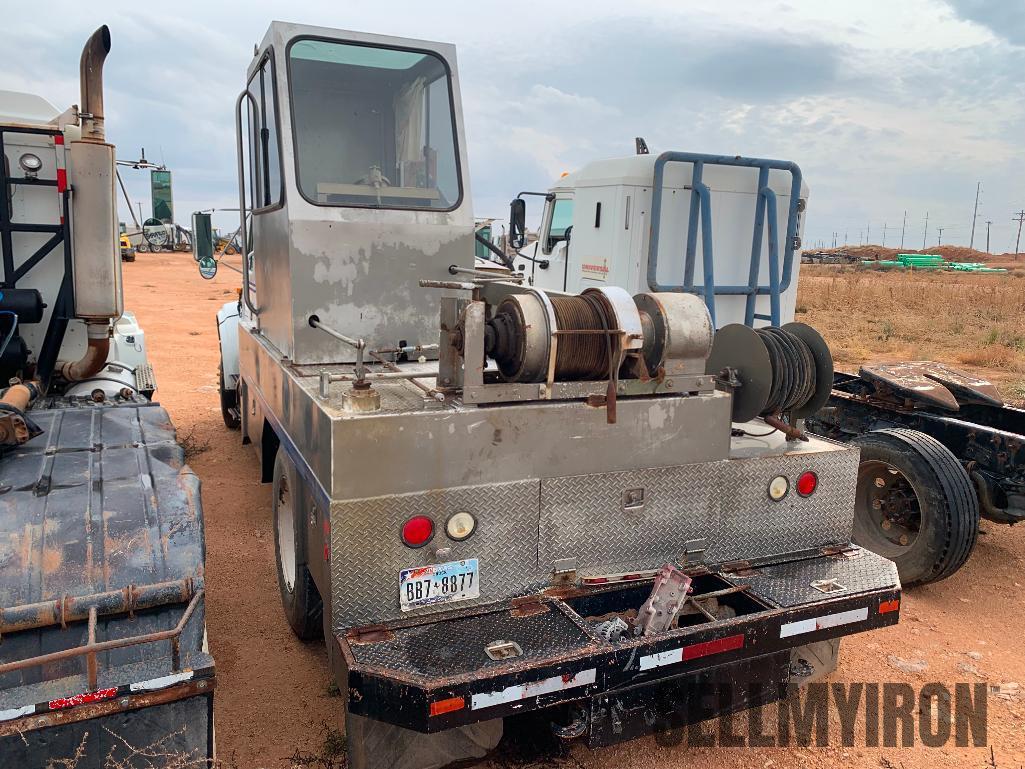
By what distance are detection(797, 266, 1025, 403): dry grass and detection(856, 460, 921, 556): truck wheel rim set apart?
23.2 feet

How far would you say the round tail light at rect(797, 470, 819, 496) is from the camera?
3607mm

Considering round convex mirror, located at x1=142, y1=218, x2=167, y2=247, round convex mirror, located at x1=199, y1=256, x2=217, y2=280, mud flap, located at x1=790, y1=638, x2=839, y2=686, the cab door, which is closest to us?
mud flap, located at x1=790, y1=638, x2=839, y2=686

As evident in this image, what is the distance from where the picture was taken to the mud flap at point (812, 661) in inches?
136

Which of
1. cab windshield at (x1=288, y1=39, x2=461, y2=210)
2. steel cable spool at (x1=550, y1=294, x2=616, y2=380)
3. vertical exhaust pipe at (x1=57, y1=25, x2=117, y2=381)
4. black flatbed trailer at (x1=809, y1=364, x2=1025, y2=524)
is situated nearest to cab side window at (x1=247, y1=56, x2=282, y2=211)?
cab windshield at (x1=288, y1=39, x2=461, y2=210)

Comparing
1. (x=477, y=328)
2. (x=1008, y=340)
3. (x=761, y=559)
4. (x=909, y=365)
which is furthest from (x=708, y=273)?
(x=1008, y=340)

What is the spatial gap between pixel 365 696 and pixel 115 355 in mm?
4096

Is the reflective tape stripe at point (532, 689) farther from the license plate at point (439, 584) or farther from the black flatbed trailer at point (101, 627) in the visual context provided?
the black flatbed trailer at point (101, 627)

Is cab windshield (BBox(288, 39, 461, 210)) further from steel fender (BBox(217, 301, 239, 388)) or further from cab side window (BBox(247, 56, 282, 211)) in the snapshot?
steel fender (BBox(217, 301, 239, 388))

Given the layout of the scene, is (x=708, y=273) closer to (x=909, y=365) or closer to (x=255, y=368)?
(x=909, y=365)

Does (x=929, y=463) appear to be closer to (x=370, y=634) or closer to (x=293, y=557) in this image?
(x=370, y=634)

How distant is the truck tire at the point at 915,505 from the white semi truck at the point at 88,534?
4.20m

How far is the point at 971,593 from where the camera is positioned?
5023mm

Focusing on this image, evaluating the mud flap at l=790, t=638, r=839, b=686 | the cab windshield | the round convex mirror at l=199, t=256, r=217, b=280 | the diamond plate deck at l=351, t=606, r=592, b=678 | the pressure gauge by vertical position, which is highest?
the cab windshield

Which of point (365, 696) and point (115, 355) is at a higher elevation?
point (115, 355)
